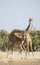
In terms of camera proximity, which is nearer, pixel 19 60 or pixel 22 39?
pixel 19 60

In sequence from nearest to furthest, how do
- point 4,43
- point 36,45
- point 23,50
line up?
point 23,50, point 4,43, point 36,45

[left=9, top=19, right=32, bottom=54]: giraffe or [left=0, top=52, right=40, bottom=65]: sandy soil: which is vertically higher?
[left=9, top=19, right=32, bottom=54]: giraffe

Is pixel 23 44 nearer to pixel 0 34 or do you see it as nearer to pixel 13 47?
pixel 13 47

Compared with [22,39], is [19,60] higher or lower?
lower

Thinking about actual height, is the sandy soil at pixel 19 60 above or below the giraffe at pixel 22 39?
below

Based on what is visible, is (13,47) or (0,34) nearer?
(13,47)

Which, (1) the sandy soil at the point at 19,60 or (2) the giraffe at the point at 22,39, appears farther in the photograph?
(2) the giraffe at the point at 22,39

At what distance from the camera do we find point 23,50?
17.5 meters

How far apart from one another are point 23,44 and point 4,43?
10.3 metres

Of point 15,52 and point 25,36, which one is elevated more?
point 25,36

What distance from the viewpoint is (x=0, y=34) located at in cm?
3161

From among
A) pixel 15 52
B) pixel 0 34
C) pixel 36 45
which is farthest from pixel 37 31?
pixel 15 52

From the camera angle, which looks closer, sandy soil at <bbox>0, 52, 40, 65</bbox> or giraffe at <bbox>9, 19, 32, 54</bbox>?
sandy soil at <bbox>0, 52, 40, 65</bbox>

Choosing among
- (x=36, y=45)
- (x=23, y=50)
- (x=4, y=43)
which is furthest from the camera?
(x=36, y=45)
